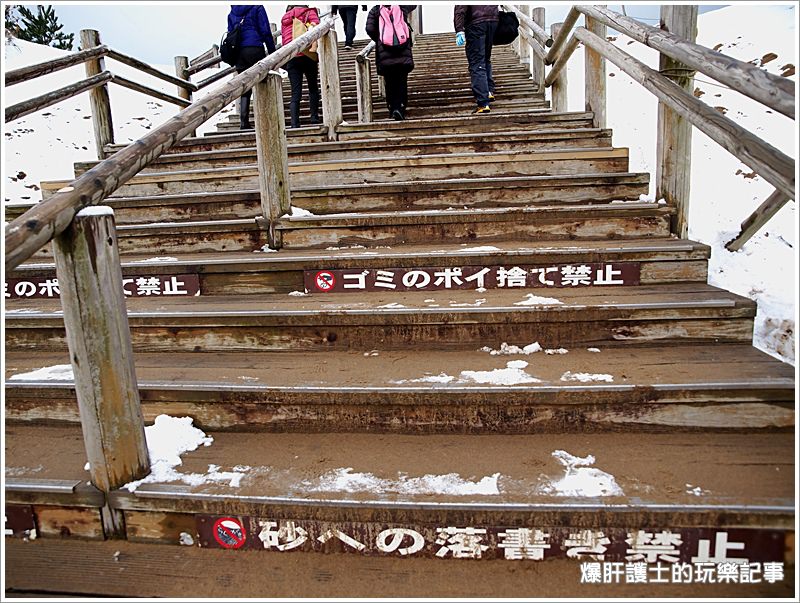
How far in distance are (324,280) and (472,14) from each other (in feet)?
Answer: 14.0

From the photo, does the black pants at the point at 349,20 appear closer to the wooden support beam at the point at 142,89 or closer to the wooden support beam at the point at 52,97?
the wooden support beam at the point at 142,89

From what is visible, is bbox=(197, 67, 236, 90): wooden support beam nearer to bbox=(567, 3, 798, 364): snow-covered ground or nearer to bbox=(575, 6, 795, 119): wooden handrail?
bbox=(567, 3, 798, 364): snow-covered ground

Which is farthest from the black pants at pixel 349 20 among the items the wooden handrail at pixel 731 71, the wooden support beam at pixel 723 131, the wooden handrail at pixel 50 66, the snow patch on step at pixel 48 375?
the snow patch on step at pixel 48 375

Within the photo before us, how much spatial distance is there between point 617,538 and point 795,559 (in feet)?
1.52

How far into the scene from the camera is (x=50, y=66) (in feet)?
14.7

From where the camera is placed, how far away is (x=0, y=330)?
1556mm

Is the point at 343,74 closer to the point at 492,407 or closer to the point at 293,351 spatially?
the point at 293,351

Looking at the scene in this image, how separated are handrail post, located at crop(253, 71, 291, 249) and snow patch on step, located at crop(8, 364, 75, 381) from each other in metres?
1.32

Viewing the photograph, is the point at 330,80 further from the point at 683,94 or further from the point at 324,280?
the point at 683,94

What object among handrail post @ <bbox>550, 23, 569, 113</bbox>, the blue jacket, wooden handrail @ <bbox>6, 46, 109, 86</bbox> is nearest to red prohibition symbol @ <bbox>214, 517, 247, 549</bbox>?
wooden handrail @ <bbox>6, 46, 109, 86</bbox>

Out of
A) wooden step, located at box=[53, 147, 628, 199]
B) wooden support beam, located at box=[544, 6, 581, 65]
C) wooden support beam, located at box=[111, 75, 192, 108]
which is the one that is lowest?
wooden step, located at box=[53, 147, 628, 199]

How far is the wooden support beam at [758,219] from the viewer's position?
3283mm

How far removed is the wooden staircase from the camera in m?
1.67

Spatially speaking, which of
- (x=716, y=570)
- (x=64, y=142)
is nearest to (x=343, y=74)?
(x=64, y=142)
